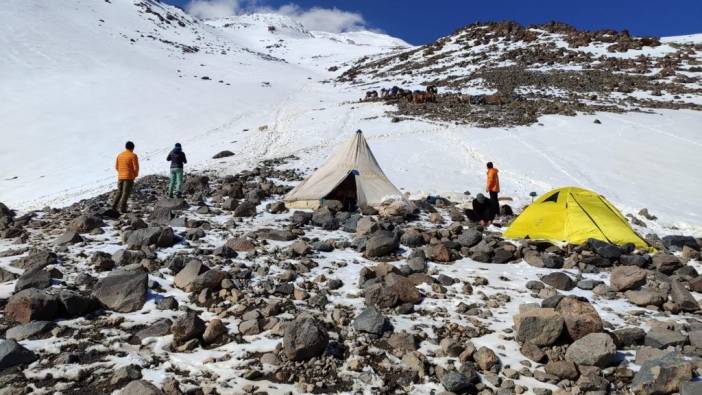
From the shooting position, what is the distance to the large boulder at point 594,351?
5590 mm

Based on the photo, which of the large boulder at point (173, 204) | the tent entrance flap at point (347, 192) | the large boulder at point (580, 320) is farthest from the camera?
the tent entrance flap at point (347, 192)

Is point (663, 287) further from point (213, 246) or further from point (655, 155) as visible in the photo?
point (655, 155)

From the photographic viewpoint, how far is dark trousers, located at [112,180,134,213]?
12.0m

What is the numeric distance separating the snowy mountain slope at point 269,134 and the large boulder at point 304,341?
36.7 feet

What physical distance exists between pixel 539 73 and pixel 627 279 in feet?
136

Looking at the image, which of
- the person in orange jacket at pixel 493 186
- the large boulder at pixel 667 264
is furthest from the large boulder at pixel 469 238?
the large boulder at pixel 667 264

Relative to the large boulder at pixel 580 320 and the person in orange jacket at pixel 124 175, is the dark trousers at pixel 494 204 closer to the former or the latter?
the large boulder at pixel 580 320

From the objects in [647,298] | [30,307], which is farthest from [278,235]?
[647,298]

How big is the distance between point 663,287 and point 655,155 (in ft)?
55.3

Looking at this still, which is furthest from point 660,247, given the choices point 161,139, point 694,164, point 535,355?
point 161,139

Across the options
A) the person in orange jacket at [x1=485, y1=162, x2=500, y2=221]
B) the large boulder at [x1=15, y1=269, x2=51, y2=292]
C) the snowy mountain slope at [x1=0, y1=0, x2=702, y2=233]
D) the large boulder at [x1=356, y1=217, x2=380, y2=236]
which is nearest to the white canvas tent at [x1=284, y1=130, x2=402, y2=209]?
the large boulder at [x1=356, y1=217, x2=380, y2=236]

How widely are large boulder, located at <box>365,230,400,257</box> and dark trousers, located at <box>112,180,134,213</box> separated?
6411 mm

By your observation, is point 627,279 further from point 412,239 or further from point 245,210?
point 245,210

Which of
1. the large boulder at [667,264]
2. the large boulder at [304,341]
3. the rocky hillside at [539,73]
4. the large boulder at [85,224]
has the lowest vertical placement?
the large boulder at [667,264]
